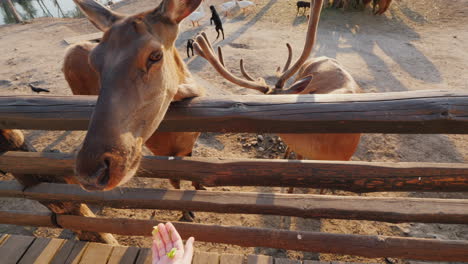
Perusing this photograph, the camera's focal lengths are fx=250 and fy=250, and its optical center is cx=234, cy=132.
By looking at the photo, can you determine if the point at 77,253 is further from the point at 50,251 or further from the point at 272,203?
the point at 272,203

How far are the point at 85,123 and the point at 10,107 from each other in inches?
24.1

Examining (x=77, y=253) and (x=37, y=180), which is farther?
(x=37, y=180)

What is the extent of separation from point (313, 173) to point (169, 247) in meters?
1.15

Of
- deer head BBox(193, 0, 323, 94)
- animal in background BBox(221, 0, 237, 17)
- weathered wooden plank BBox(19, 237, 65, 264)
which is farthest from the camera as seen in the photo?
animal in background BBox(221, 0, 237, 17)

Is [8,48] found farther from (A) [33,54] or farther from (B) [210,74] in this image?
(B) [210,74]

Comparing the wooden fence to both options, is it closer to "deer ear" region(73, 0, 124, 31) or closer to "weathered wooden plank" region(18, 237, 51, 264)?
"weathered wooden plank" region(18, 237, 51, 264)

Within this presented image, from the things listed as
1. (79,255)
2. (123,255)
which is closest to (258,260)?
(123,255)

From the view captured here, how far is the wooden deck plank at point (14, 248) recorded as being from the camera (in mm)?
2260

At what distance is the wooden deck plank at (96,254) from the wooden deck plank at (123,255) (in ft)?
0.17

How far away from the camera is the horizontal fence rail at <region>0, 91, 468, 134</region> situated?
140 cm

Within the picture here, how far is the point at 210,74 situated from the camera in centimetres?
743

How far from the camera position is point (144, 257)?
88.4 inches

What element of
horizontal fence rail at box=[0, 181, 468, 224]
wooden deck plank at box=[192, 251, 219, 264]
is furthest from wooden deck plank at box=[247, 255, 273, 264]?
horizontal fence rail at box=[0, 181, 468, 224]

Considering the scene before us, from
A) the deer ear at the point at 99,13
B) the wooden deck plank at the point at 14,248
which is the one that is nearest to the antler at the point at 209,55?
the deer ear at the point at 99,13
